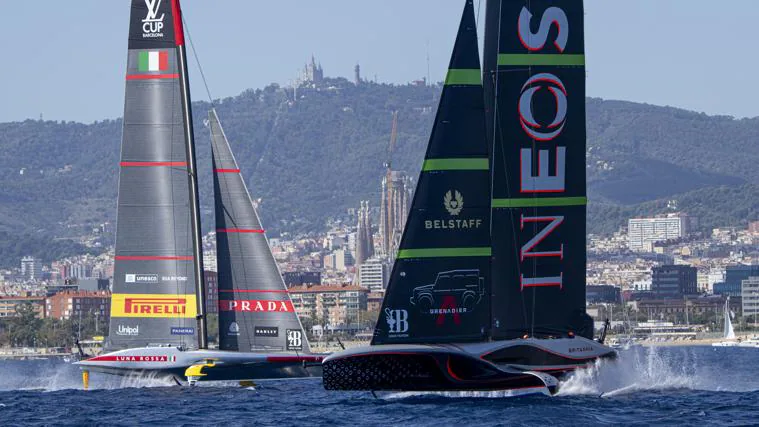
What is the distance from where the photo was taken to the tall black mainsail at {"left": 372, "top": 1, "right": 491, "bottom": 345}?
24750 mm

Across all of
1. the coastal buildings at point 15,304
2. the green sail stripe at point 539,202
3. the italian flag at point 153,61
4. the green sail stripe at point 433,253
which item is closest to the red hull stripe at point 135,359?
the italian flag at point 153,61

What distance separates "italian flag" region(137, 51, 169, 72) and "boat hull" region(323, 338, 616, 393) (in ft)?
27.3

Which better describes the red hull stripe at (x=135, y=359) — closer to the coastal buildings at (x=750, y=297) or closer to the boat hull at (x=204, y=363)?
the boat hull at (x=204, y=363)

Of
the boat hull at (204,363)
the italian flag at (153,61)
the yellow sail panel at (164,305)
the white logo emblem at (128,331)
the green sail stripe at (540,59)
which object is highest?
the italian flag at (153,61)

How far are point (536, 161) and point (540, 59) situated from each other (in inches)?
60.9

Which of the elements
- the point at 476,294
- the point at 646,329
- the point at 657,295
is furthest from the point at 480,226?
the point at 657,295

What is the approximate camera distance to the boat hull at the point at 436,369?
80.2 ft

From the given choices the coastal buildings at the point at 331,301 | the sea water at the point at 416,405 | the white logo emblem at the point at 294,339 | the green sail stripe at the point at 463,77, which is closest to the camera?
the sea water at the point at 416,405

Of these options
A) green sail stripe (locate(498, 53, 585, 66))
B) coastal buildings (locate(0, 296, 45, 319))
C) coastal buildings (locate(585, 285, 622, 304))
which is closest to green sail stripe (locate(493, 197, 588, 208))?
green sail stripe (locate(498, 53, 585, 66))

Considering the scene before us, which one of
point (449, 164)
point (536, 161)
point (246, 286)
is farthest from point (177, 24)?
point (536, 161)

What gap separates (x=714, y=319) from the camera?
14175 centimetres

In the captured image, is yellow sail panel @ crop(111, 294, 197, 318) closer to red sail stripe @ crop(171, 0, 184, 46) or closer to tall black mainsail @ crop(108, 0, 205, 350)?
tall black mainsail @ crop(108, 0, 205, 350)

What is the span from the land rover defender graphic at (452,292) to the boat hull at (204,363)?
5661 millimetres

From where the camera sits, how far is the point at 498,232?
2553cm
